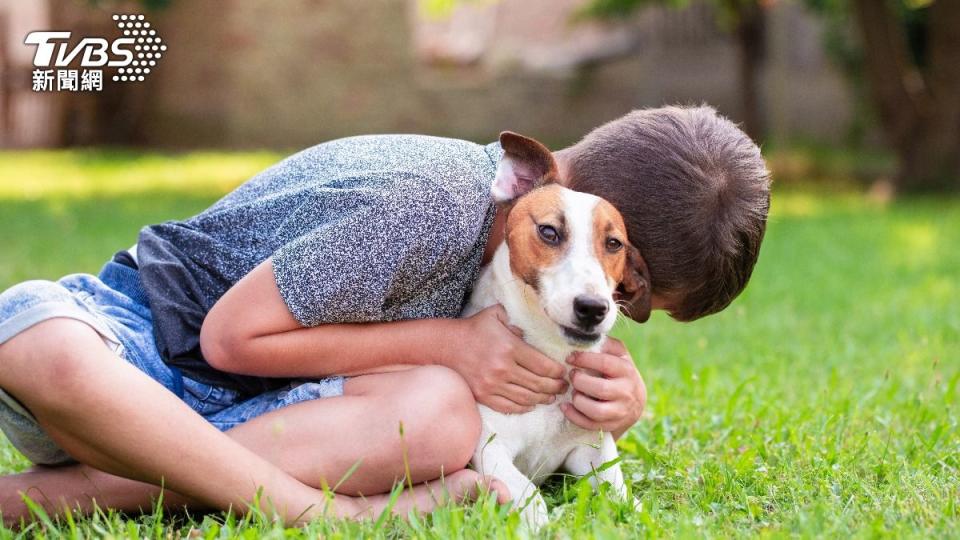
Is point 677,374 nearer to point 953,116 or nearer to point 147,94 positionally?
point 953,116

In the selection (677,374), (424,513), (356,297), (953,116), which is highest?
(356,297)

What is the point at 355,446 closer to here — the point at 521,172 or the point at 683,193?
the point at 521,172

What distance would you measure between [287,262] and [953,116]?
886 cm

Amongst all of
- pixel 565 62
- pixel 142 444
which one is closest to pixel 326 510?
pixel 142 444

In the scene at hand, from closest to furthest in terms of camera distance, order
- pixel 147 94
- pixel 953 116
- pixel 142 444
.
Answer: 1. pixel 142 444
2. pixel 953 116
3. pixel 147 94

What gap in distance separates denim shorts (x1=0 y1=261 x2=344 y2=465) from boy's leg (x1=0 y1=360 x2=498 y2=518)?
82 millimetres

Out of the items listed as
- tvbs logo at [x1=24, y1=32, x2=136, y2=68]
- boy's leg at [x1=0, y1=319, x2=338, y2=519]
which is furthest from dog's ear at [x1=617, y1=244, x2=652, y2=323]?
tvbs logo at [x1=24, y1=32, x2=136, y2=68]

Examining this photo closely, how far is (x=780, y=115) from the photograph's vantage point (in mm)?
13500

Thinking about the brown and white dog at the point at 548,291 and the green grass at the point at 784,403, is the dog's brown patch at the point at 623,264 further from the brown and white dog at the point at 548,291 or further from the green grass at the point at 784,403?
the green grass at the point at 784,403

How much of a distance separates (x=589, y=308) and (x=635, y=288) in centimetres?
31

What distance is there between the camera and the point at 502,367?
2477mm

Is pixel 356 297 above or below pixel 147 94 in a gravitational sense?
above

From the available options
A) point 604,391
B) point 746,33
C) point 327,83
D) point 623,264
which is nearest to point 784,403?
point 604,391

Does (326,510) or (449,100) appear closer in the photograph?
(326,510)
